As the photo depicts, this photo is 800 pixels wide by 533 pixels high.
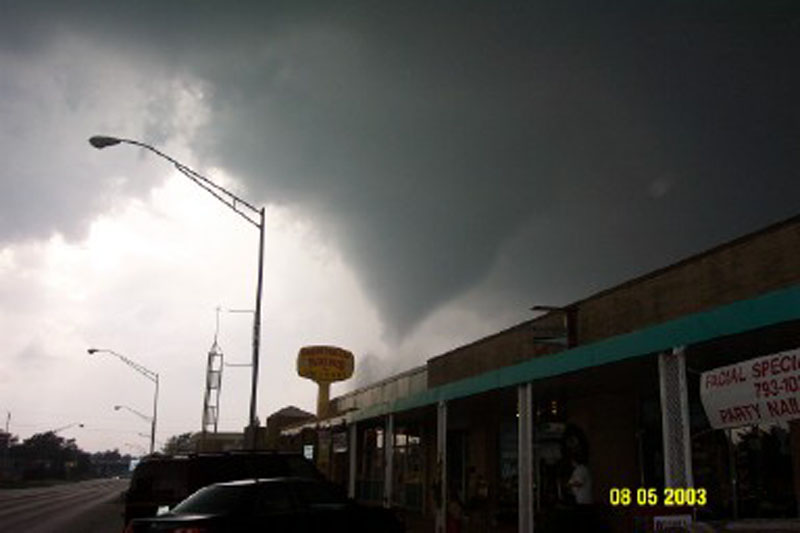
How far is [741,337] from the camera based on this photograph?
32.3ft

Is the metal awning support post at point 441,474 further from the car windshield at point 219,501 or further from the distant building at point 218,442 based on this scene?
the distant building at point 218,442

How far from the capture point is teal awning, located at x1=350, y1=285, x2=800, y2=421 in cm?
817

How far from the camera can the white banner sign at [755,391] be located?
795 centimetres

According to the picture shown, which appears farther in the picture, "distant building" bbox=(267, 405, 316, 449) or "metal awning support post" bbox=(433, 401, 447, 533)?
"distant building" bbox=(267, 405, 316, 449)

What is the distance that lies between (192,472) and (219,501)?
3.07 meters

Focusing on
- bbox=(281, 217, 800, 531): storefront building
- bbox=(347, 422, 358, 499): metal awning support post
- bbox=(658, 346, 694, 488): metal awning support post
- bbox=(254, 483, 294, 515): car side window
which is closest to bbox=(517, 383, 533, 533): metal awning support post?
bbox=(281, 217, 800, 531): storefront building

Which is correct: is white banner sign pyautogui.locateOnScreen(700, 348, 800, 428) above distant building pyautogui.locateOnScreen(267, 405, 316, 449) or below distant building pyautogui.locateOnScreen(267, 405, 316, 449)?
below

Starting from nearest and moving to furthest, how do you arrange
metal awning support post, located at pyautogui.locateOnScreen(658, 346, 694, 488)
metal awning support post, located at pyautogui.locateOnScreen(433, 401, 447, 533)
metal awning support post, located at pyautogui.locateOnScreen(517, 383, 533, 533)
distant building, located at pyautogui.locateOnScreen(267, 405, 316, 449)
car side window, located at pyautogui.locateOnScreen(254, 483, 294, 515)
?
metal awning support post, located at pyautogui.locateOnScreen(658, 346, 694, 488) < car side window, located at pyautogui.locateOnScreen(254, 483, 294, 515) < metal awning support post, located at pyautogui.locateOnScreen(517, 383, 533, 533) < metal awning support post, located at pyautogui.locateOnScreen(433, 401, 447, 533) < distant building, located at pyautogui.locateOnScreen(267, 405, 316, 449)

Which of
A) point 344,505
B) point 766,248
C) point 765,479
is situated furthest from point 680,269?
point 344,505

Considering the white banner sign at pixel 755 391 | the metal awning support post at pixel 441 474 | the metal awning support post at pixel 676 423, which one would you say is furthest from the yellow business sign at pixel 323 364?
the white banner sign at pixel 755 391

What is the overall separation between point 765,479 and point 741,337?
450 centimetres

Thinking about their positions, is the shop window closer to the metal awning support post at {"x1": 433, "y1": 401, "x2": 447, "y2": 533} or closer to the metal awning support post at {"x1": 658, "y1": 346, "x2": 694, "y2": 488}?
the metal awning support post at {"x1": 433, "y1": 401, "x2": 447, "y2": 533}

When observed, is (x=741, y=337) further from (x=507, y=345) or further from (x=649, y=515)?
(x=507, y=345)

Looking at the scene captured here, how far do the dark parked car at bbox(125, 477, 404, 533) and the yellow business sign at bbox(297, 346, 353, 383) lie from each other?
37.6 metres
